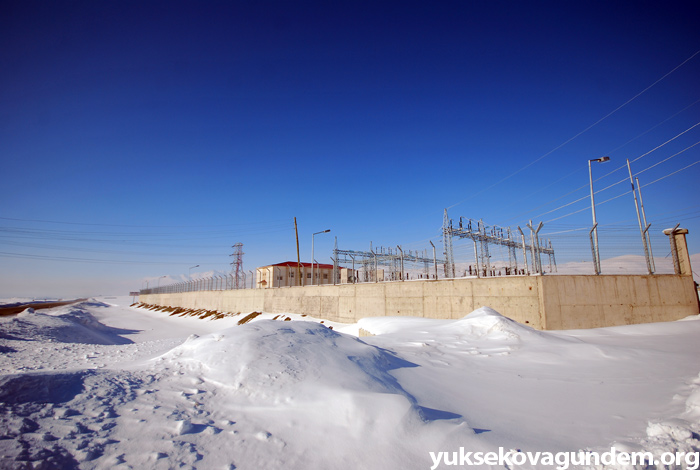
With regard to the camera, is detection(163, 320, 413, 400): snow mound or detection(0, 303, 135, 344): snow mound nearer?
detection(163, 320, 413, 400): snow mound

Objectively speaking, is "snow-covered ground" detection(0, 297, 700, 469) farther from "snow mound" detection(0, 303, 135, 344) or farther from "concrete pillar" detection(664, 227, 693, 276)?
"snow mound" detection(0, 303, 135, 344)

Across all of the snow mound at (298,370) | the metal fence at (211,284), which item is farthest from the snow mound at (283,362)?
the metal fence at (211,284)

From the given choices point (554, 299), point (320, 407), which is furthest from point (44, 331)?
point (554, 299)

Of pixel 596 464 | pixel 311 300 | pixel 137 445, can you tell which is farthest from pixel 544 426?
pixel 311 300

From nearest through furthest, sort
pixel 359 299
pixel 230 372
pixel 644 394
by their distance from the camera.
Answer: pixel 230 372
pixel 644 394
pixel 359 299

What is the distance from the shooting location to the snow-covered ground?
8.38 ft

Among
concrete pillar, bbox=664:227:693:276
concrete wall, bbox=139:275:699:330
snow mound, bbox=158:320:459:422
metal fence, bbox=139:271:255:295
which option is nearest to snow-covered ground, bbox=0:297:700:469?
snow mound, bbox=158:320:459:422

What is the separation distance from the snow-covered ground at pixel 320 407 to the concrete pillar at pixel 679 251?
8123 mm

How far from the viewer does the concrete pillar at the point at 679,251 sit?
11727 millimetres

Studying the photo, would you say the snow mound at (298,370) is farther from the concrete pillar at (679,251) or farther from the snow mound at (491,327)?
the concrete pillar at (679,251)

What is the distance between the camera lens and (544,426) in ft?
11.1

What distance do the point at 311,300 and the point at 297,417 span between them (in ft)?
57.2

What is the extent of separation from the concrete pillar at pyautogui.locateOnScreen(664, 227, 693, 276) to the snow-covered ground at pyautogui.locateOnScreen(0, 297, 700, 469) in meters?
8.12

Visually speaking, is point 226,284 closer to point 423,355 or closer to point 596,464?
point 423,355
